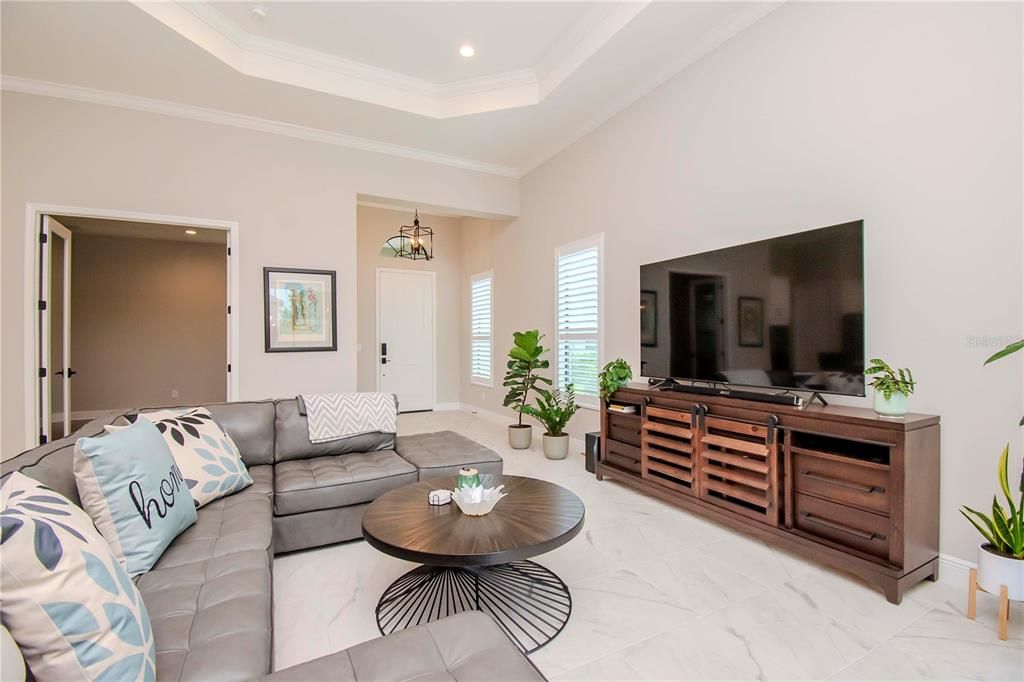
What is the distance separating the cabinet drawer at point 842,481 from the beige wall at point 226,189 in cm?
408

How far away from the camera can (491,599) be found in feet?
6.89

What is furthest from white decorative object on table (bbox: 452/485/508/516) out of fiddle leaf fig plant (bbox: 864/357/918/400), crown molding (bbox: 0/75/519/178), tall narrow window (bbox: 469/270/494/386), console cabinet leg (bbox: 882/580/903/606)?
tall narrow window (bbox: 469/270/494/386)

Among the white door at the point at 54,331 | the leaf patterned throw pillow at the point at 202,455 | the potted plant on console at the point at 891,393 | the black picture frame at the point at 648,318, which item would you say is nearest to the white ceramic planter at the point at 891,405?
the potted plant on console at the point at 891,393

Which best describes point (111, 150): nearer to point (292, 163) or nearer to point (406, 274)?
point (292, 163)

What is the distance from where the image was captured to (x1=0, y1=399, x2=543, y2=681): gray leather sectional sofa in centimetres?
114

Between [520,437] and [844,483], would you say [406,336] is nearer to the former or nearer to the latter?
[520,437]

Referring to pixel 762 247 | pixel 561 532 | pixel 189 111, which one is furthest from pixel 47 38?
pixel 762 247

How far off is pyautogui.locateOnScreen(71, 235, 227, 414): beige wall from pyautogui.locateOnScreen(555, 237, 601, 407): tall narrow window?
5903 mm

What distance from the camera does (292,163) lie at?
478 cm

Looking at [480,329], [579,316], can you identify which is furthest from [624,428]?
[480,329]

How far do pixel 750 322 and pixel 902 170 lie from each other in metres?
1.07

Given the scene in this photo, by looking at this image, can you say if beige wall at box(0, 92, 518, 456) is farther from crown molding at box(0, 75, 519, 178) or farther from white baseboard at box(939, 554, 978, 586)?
white baseboard at box(939, 554, 978, 586)

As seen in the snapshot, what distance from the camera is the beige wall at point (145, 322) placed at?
23.2ft

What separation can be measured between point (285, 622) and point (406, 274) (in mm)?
6078
